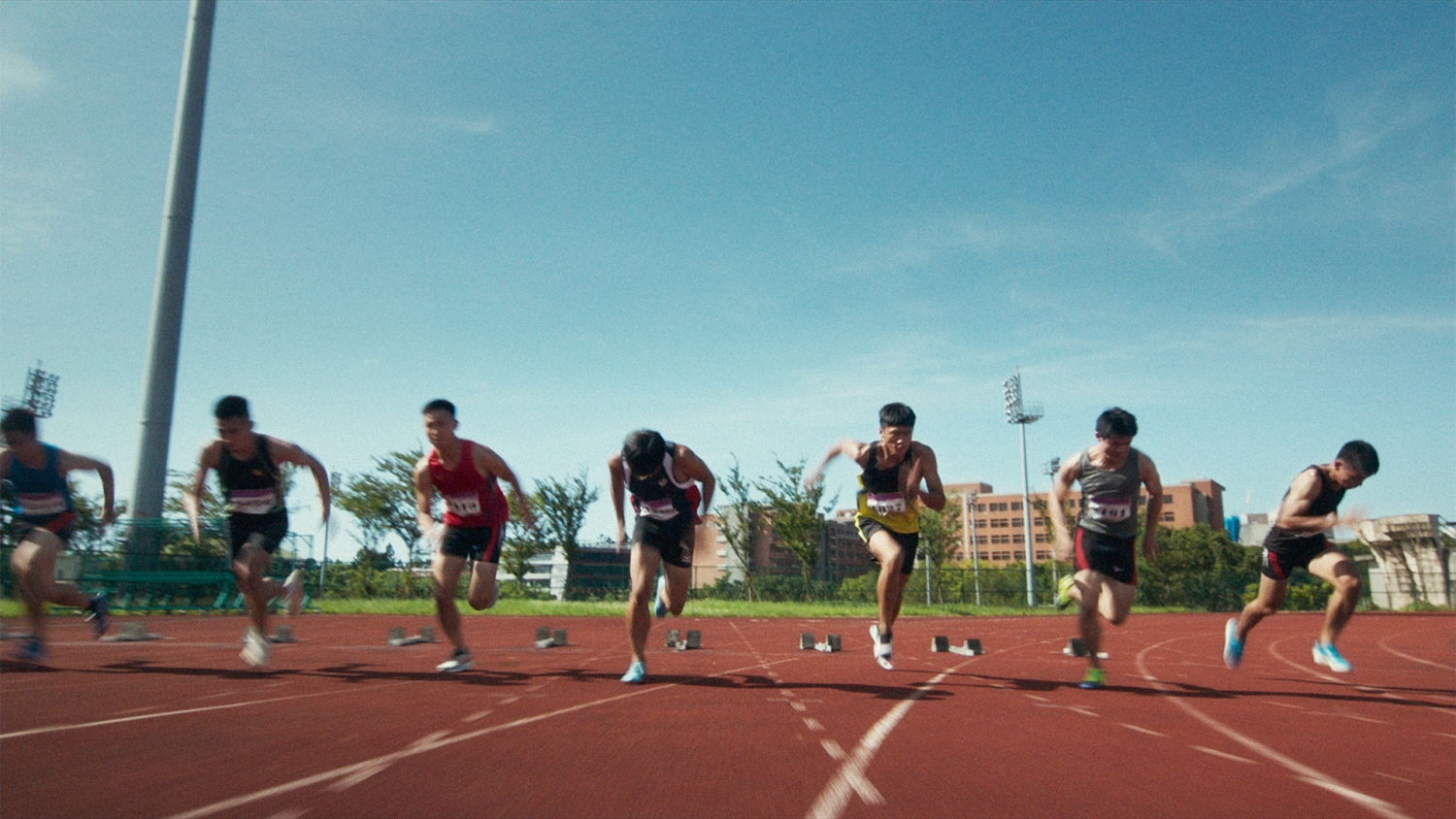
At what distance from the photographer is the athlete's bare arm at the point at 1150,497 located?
22.0ft

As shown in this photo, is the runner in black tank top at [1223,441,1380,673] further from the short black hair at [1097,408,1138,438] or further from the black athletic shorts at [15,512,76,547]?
the black athletic shorts at [15,512,76,547]

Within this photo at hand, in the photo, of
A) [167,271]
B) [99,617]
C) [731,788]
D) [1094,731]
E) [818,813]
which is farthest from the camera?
[167,271]

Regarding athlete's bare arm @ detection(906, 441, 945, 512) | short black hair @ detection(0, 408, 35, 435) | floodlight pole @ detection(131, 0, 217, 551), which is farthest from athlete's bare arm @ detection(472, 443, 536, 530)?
floodlight pole @ detection(131, 0, 217, 551)

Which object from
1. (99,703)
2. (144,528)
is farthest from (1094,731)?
(144,528)

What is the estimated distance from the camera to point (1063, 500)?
678cm

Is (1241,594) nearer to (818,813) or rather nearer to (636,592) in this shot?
(636,592)

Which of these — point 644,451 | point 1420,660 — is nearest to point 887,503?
point 644,451

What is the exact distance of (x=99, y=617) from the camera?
27.3 ft

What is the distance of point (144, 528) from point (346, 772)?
19507mm

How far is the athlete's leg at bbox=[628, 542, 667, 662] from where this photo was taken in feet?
21.8

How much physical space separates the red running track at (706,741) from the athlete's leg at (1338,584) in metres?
0.50

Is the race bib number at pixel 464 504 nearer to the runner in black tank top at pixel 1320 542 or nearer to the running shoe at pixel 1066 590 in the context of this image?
the running shoe at pixel 1066 590

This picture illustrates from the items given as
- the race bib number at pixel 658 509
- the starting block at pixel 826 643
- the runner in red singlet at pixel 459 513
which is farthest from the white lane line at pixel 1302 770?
the runner in red singlet at pixel 459 513

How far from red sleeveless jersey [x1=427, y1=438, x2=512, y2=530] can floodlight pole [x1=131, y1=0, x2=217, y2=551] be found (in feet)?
56.6
